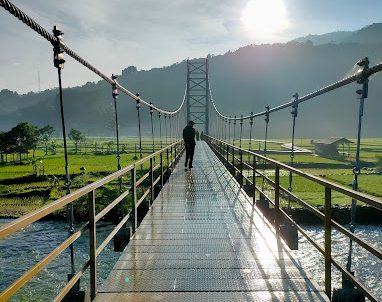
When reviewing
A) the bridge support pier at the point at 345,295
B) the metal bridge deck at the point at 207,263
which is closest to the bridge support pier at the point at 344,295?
the bridge support pier at the point at 345,295

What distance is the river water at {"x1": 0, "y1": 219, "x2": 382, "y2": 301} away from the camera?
720 inches

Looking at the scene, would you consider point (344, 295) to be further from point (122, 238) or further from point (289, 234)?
point (122, 238)

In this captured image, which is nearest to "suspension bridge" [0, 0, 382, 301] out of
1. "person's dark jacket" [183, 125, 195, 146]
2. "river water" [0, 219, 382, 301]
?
"person's dark jacket" [183, 125, 195, 146]

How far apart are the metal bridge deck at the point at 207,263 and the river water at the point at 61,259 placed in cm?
1237

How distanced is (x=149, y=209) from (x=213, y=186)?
12.3 ft

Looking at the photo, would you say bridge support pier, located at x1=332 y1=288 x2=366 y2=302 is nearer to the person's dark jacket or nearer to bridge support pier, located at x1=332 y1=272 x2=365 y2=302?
→ bridge support pier, located at x1=332 y1=272 x2=365 y2=302

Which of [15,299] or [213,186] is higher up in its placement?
[213,186]

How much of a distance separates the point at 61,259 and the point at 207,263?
63.2 feet

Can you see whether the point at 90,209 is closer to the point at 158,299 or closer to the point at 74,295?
the point at 74,295

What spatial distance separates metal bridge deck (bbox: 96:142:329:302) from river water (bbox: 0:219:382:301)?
40.6 feet

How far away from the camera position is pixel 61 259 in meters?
21.8

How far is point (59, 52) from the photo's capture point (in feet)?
14.7

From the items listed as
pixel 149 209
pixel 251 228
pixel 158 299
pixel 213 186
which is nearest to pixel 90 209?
pixel 158 299

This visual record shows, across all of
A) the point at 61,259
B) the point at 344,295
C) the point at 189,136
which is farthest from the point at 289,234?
the point at 61,259
